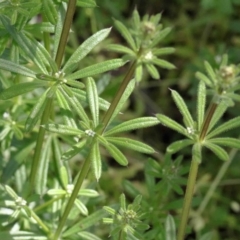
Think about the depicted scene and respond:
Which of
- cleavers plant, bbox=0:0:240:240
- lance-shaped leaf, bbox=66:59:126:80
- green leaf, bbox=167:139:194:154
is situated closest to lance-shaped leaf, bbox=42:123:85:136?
cleavers plant, bbox=0:0:240:240

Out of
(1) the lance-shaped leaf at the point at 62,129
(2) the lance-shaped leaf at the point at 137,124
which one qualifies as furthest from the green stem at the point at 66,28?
(2) the lance-shaped leaf at the point at 137,124

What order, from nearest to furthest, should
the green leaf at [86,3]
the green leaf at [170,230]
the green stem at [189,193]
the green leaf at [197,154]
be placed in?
the green leaf at [197,154], the green stem at [189,193], the green leaf at [86,3], the green leaf at [170,230]

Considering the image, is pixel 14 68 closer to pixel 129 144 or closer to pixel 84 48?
pixel 84 48

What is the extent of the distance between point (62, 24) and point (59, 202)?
2.90 ft

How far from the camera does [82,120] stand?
226 centimetres

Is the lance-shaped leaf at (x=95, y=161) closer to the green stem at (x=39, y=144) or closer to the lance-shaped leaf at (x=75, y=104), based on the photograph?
the lance-shaped leaf at (x=75, y=104)

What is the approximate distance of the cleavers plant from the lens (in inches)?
77.4

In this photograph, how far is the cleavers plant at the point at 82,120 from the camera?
A: 6.45 ft

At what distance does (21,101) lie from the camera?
2607 millimetres

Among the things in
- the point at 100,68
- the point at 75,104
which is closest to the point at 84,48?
the point at 100,68

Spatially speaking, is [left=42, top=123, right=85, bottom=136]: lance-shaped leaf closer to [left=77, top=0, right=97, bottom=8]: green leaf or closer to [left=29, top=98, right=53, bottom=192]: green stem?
[left=29, top=98, right=53, bottom=192]: green stem

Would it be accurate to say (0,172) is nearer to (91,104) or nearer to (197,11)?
(91,104)

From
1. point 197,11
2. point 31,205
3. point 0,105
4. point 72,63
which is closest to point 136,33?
point 72,63

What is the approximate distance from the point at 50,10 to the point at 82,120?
49 cm
